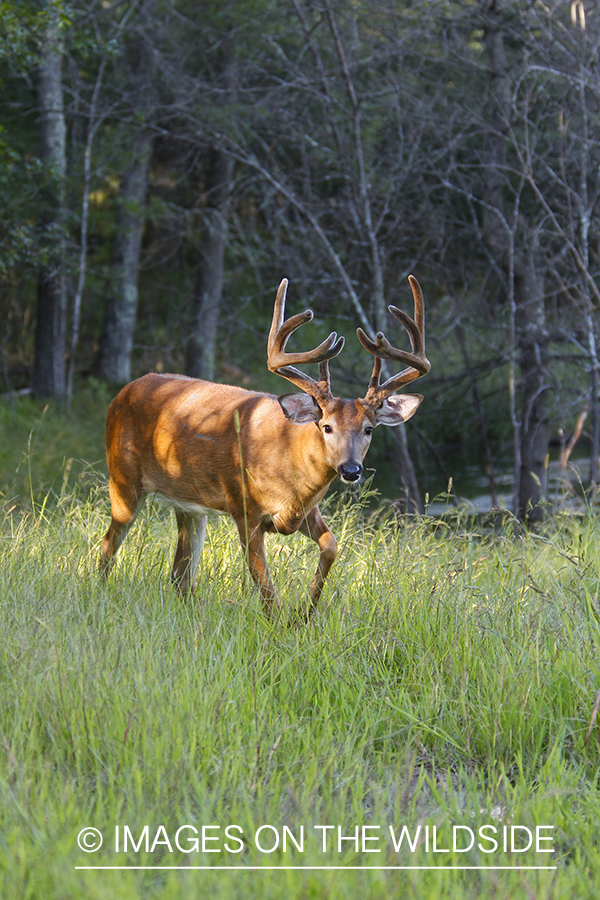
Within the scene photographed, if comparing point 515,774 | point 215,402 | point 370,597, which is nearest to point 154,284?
point 215,402

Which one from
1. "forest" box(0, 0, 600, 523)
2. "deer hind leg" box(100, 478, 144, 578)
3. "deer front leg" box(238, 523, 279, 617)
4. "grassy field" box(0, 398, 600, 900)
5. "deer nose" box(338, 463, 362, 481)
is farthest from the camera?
"forest" box(0, 0, 600, 523)

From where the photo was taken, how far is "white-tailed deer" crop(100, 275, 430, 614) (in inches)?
172

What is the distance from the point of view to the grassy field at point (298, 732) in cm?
234

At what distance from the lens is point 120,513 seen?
526cm

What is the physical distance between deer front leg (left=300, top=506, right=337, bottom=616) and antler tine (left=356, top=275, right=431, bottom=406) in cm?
65

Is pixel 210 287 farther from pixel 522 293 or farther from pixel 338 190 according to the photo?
pixel 522 293

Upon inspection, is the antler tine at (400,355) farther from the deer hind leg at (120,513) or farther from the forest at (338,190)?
the forest at (338,190)

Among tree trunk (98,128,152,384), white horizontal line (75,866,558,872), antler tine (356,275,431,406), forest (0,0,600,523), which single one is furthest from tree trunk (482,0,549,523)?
white horizontal line (75,866,558,872)

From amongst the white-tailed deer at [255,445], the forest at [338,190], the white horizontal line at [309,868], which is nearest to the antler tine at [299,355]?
the white-tailed deer at [255,445]

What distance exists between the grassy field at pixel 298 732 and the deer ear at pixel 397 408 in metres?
0.72

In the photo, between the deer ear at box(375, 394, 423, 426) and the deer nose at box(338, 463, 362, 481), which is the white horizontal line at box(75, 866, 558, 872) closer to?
the deer nose at box(338, 463, 362, 481)

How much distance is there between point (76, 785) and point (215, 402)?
2.70 m

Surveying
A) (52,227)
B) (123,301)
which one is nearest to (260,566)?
(52,227)

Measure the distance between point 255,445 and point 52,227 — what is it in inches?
317
